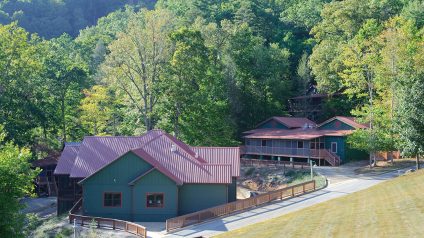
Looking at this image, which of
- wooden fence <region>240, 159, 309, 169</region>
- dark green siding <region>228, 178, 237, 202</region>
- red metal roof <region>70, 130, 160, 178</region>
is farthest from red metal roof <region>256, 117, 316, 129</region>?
dark green siding <region>228, 178, 237, 202</region>

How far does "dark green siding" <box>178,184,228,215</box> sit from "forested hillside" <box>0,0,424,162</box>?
16797 millimetres

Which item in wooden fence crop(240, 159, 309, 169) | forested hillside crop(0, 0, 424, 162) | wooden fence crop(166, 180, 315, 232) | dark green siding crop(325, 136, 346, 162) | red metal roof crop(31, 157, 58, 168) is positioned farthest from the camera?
dark green siding crop(325, 136, 346, 162)

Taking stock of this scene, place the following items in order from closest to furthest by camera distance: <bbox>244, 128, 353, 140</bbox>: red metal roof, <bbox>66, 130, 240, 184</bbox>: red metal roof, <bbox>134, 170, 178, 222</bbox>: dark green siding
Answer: <bbox>134, 170, 178, 222</bbox>: dark green siding
<bbox>66, 130, 240, 184</bbox>: red metal roof
<bbox>244, 128, 353, 140</bbox>: red metal roof

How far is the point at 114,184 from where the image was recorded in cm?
3984

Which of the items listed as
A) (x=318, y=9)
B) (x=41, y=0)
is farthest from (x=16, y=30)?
(x=41, y=0)

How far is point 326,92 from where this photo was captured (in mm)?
75688

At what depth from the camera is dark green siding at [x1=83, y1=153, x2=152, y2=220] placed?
130 feet

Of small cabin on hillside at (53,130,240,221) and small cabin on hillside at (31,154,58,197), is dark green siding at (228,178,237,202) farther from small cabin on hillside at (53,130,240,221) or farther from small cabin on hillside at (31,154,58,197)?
small cabin on hillside at (31,154,58,197)

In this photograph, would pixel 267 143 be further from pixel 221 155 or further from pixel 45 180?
pixel 45 180

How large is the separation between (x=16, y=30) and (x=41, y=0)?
104 metres

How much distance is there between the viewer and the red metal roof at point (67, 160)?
43406 millimetres

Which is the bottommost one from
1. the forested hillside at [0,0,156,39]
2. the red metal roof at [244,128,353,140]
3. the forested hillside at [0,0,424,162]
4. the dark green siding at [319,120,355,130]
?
the red metal roof at [244,128,353,140]

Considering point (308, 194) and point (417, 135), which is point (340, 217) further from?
point (417, 135)

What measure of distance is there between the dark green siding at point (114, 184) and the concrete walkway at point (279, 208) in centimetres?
676
